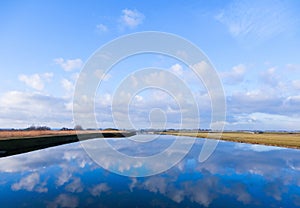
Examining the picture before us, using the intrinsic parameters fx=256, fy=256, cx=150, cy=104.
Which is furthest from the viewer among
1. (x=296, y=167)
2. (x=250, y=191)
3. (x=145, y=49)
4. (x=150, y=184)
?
(x=145, y=49)

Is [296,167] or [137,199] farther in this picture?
[296,167]

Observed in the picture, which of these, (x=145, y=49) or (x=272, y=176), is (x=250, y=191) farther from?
(x=145, y=49)

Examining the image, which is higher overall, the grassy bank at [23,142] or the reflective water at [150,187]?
the grassy bank at [23,142]

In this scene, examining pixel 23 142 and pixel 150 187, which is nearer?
pixel 150 187

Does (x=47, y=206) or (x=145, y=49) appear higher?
(x=145, y=49)

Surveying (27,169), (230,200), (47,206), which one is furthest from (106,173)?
(230,200)

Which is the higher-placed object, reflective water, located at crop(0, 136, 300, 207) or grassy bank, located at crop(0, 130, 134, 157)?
grassy bank, located at crop(0, 130, 134, 157)

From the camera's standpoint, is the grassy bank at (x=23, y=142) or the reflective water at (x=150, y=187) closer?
the reflective water at (x=150, y=187)

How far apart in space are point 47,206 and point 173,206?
6.59 metres

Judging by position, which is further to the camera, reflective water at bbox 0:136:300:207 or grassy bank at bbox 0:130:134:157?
grassy bank at bbox 0:130:134:157

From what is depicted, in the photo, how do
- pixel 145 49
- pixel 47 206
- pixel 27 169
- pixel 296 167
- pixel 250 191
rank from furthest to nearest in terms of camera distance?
pixel 145 49 → pixel 296 167 → pixel 27 169 → pixel 250 191 → pixel 47 206

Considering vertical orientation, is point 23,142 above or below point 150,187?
above

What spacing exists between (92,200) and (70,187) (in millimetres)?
3843

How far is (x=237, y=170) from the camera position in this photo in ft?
84.1
